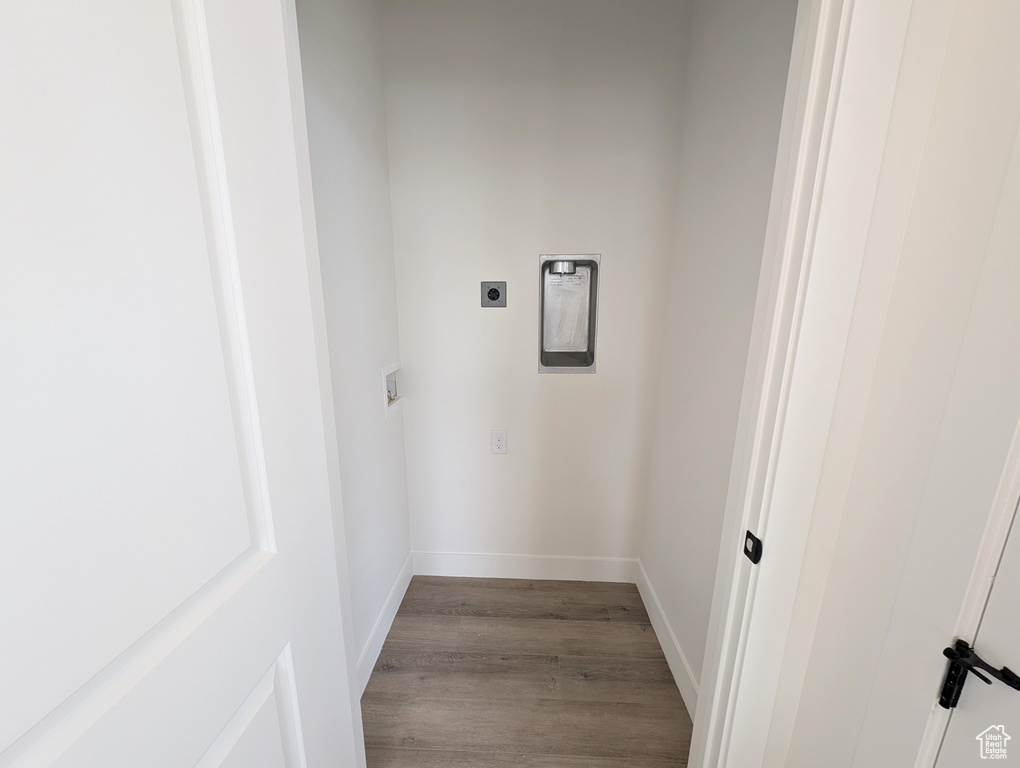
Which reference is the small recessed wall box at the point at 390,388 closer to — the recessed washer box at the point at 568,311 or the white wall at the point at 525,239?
the white wall at the point at 525,239

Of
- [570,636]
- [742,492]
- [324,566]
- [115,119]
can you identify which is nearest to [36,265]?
[115,119]

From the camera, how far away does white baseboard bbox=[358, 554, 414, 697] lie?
4.77ft

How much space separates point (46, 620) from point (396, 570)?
165 centimetres

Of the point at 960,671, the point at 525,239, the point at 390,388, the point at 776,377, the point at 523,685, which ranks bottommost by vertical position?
the point at 523,685

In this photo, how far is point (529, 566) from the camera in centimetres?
204

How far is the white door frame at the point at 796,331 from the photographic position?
607 mm

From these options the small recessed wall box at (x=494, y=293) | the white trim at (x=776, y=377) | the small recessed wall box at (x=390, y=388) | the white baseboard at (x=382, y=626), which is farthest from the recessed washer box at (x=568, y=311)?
the white baseboard at (x=382, y=626)

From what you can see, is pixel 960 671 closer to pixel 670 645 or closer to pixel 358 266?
pixel 670 645

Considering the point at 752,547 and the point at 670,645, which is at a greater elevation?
the point at 752,547

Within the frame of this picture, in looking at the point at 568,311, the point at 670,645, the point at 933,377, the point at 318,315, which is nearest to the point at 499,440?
the point at 568,311

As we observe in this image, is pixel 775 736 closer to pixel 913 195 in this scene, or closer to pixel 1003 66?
pixel 913 195

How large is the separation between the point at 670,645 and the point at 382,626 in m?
1.20

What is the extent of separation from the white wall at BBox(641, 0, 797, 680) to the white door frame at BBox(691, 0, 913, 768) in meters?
0.43

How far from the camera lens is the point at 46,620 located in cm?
35
